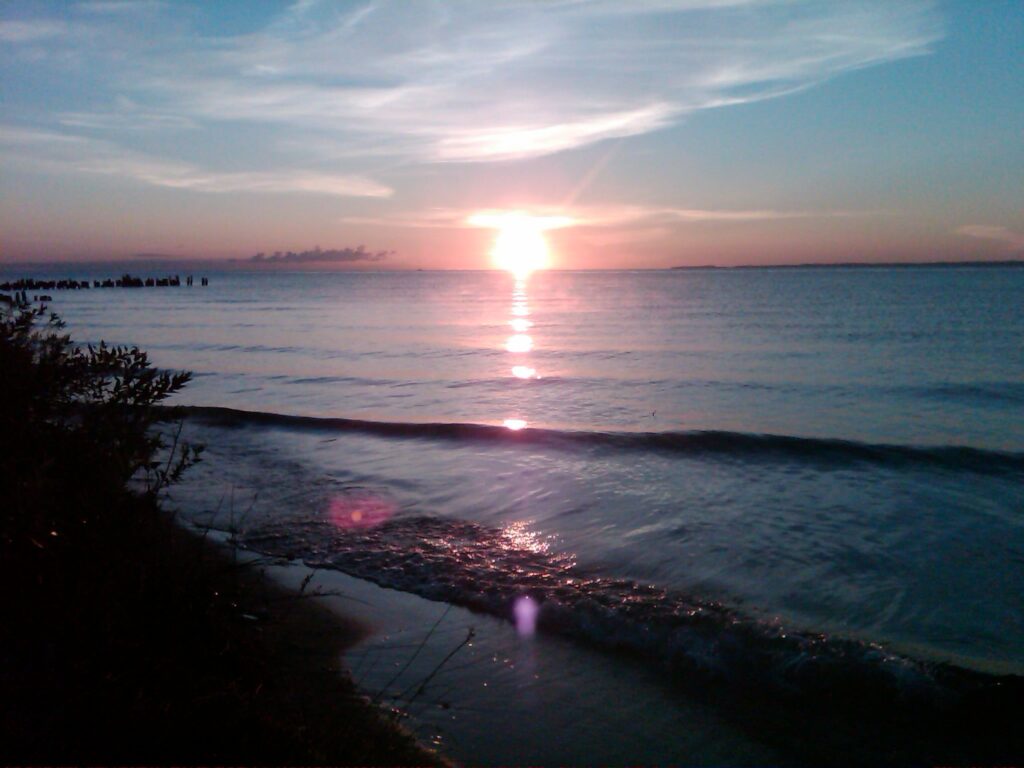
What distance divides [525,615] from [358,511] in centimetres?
399

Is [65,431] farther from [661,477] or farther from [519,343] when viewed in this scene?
[519,343]

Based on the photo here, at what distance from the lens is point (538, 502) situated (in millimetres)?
10742

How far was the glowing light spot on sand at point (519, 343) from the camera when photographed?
33.6 m

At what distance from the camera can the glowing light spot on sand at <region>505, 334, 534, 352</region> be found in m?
33.6

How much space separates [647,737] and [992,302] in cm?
6325

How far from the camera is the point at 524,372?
26234 mm

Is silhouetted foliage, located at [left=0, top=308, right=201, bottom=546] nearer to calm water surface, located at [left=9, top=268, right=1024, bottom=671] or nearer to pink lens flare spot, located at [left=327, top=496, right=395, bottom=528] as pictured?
calm water surface, located at [left=9, top=268, right=1024, bottom=671]

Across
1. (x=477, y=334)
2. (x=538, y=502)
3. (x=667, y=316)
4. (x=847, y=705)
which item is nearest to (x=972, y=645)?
(x=847, y=705)

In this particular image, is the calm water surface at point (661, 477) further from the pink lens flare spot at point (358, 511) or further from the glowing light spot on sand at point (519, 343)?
the glowing light spot on sand at point (519, 343)

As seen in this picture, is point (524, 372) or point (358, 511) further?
point (524, 372)

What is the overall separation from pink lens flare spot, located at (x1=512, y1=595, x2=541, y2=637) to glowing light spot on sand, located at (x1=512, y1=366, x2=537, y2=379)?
17883 millimetres

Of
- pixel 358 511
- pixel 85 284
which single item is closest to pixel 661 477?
pixel 358 511

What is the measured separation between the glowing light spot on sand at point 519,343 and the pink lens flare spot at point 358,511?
22.6 metres

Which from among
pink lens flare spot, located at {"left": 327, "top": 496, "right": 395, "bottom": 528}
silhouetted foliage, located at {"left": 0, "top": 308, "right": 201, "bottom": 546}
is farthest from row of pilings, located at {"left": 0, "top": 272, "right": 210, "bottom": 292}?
silhouetted foliage, located at {"left": 0, "top": 308, "right": 201, "bottom": 546}
